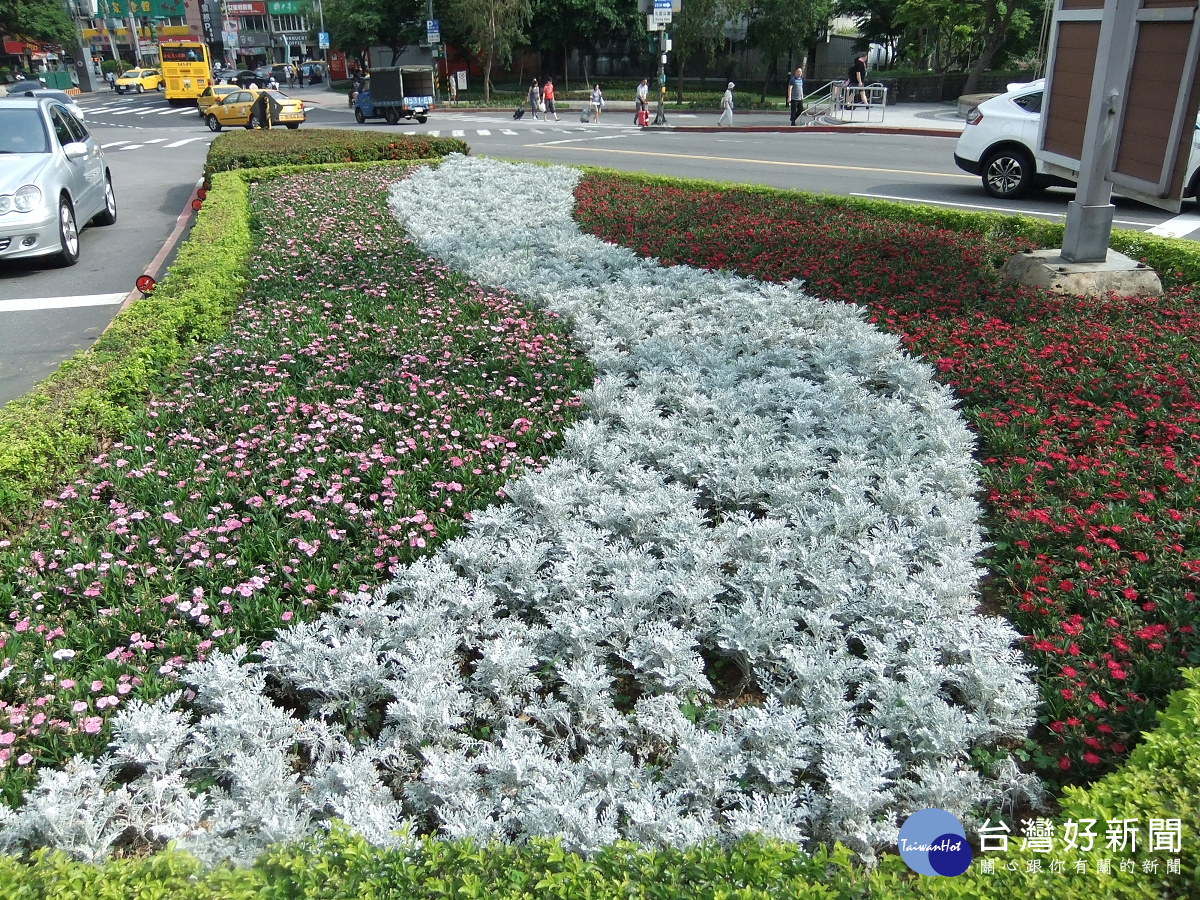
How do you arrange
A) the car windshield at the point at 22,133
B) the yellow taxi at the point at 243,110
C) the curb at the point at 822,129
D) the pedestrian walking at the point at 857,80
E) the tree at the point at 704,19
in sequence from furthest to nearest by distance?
the tree at the point at 704,19, the yellow taxi at the point at 243,110, the pedestrian walking at the point at 857,80, the curb at the point at 822,129, the car windshield at the point at 22,133

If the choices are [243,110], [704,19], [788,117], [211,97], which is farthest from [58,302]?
[704,19]

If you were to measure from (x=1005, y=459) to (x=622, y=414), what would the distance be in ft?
7.34

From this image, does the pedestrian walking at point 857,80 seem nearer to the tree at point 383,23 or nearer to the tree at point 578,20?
the tree at point 578,20

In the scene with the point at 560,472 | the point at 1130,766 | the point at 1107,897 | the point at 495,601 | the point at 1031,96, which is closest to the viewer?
the point at 1107,897

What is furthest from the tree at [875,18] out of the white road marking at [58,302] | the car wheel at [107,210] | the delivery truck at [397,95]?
the white road marking at [58,302]

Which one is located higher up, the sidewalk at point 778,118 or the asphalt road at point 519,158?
the sidewalk at point 778,118

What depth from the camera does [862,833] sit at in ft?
8.88

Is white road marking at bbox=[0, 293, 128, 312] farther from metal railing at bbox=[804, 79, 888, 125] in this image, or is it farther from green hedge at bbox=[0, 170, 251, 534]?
metal railing at bbox=[804, 79, 888, 125]

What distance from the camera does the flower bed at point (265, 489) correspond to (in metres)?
3.58

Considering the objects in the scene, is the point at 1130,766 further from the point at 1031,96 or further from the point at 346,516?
the point at 1031,96

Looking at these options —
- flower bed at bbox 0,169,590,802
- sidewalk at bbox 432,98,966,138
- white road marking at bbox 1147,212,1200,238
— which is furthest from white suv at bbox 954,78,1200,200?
sidewalk at bbox 432,98,966,138

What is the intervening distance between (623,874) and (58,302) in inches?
368

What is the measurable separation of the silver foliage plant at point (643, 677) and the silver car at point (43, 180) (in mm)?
8019

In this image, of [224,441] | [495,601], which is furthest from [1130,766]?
[224,441]
